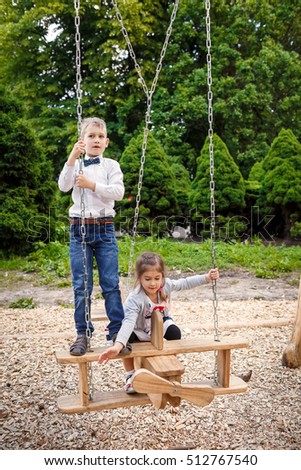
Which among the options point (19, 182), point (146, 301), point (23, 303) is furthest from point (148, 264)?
→ point (19, 182)

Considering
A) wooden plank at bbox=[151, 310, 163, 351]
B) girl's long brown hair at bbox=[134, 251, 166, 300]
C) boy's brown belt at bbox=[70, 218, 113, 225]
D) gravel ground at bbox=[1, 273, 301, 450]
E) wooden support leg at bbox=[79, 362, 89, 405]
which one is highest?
boy's brown belt at bbox=[70, 218, 113, 225]

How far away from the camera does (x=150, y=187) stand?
34.5 feet

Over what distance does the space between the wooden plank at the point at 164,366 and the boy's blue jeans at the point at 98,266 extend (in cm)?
45

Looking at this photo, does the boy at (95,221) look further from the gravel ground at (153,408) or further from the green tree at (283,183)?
the green tree at (283,183)

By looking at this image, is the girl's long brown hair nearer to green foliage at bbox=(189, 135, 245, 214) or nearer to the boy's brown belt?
the boy's brown belt

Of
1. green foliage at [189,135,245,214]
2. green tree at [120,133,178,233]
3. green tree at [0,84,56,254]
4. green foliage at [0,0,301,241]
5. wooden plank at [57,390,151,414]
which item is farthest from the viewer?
green foliage at [0,0,301,241]

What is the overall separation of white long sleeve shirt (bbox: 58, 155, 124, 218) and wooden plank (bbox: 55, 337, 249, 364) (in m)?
0.77

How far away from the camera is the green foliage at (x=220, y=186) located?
10.8m

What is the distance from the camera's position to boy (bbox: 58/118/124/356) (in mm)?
2660

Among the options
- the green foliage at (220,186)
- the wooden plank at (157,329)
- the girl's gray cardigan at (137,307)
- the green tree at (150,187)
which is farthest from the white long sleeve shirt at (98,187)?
the green foliage at (220,186)

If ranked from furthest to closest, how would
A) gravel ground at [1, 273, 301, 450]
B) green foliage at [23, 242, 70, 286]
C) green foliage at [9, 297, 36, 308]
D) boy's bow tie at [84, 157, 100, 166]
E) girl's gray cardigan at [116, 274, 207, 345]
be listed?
green foliage at [23, 242, 70, 286], green foliage at [9, 297, 36, 308], gravel ground at [1, 273, 301, 450], boy's bow tie at [84, 157, 100, 166], girl's gray cardigan at [116, 274, 207, 345]

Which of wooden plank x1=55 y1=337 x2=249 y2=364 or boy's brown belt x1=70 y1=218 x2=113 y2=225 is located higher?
boy's brown belt x1=70 y1=218 x2=113 y2=225

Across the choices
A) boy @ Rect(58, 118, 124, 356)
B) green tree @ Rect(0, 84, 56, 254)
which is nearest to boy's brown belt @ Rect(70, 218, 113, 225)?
boy @ Rect(58, 118, 124, 356)

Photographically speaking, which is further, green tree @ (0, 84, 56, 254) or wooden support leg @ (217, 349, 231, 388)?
green tree @ (0, 84, 56, 254)
